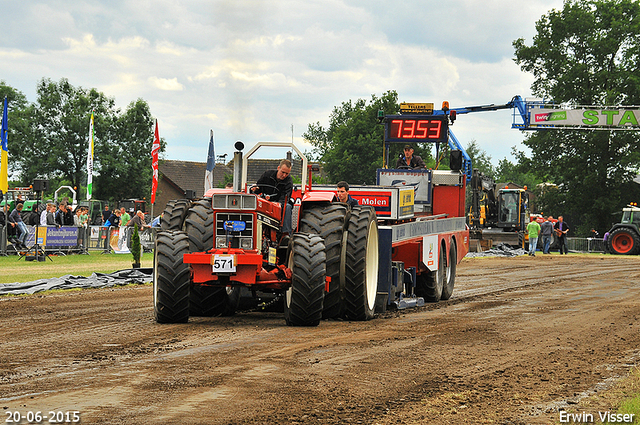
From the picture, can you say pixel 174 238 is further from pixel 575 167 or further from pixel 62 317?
pixel 575 167

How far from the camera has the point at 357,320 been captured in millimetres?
10359

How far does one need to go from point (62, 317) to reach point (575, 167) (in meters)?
42.5

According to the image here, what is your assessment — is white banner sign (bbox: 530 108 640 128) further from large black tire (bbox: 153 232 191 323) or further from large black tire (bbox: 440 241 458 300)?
large black tire (bbox: 153 232 191 323)

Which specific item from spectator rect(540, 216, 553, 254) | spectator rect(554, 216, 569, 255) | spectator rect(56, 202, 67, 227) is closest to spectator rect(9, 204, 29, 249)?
spectator rect(56, 202, 67, 227)

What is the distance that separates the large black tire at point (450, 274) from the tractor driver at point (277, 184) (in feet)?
17.1

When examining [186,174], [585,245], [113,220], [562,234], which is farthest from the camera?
[186,174]

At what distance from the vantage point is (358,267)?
10.1 metres

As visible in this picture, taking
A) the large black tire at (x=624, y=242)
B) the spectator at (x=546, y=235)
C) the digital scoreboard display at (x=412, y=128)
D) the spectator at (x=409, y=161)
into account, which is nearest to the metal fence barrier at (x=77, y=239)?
the digital scoreboard display at (x=412, y=128)

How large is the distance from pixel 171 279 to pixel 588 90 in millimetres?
42785

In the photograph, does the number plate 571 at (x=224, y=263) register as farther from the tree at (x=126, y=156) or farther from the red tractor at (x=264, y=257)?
the tree at (x=126, y=156)

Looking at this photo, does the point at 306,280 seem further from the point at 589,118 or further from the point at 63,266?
the point at 589,118

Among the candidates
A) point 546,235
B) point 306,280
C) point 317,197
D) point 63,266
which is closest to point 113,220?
point 63,266

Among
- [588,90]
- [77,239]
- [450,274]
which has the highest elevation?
[588,90]

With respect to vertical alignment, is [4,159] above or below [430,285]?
above
